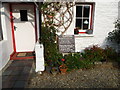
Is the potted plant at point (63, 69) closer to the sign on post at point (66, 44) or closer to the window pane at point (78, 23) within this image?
the sign on post at point (66, 44)

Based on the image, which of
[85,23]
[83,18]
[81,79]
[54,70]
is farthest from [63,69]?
[83,18]

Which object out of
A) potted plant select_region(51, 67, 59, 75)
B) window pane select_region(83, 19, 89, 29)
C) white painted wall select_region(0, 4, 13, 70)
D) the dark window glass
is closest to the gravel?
potted plant select_region(51, 67, 59, 75)

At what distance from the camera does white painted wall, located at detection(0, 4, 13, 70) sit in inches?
196

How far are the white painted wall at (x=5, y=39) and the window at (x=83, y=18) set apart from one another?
297 cm

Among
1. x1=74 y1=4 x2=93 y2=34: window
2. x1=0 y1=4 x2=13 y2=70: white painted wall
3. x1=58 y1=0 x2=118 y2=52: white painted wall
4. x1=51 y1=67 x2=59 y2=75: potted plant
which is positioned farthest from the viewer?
x1=74 y1=4 x2=93 y2=34: window

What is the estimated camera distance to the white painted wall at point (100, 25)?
19.2 feet

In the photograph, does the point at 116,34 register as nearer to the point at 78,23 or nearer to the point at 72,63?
the point at 78,23

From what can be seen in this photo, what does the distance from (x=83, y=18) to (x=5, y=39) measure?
357 cm

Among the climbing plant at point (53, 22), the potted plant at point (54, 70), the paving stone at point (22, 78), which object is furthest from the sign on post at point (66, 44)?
the paving stone at point (22, 78)

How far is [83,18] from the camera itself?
611 cm

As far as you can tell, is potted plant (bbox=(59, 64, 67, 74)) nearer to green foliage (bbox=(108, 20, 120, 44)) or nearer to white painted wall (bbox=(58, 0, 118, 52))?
white painted wall (bbox=(58, 0, 118, 52))

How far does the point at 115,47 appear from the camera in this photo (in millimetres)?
6395

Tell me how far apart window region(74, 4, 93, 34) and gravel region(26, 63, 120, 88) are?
1.98m

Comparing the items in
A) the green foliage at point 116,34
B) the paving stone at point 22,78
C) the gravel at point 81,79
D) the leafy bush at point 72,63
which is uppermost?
the green foliage at point 116,34
